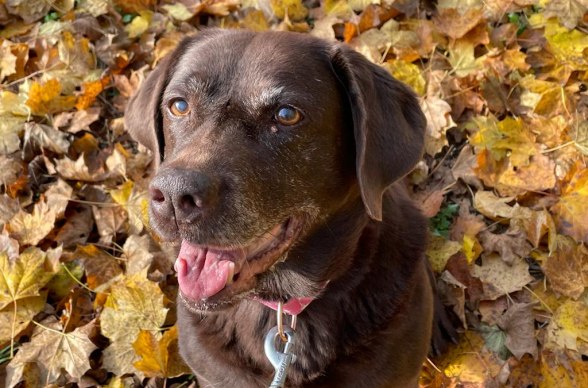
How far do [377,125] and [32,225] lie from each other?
2.14 meters

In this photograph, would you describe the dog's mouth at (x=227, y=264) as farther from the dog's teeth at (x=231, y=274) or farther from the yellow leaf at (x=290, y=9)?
the yellow leaf at (x=290, y=9)

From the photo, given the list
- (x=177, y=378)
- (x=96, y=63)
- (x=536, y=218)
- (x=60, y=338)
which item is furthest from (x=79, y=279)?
(x=536, y=218)

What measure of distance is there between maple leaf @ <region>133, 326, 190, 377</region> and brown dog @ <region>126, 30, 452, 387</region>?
0.84 ft

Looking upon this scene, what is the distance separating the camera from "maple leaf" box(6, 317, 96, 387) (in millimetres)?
3080

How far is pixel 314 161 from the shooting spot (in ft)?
7.72

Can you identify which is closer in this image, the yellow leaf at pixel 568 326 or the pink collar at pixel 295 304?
the pink collar at pixel 295 304

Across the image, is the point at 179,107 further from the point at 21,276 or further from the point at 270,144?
the point at 21,276

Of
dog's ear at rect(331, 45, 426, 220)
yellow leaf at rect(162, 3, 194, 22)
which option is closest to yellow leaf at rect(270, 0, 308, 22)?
yellow leaf at rect(162, 3, 194, 22)

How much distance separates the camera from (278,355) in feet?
7.83

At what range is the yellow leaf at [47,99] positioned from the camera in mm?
3914

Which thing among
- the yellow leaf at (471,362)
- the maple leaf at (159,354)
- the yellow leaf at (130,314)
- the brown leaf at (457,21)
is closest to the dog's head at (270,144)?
the maple leaf at (159,354)

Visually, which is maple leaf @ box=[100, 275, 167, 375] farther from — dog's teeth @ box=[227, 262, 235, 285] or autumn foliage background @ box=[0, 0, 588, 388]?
dog's teeth @ box=[227, 262, 235, 285]

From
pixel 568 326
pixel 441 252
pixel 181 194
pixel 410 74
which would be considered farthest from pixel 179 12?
pixel 568 326

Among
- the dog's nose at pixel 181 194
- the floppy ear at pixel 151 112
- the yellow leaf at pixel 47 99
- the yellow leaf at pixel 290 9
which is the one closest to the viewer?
the dog's nose at pixel 181 194
